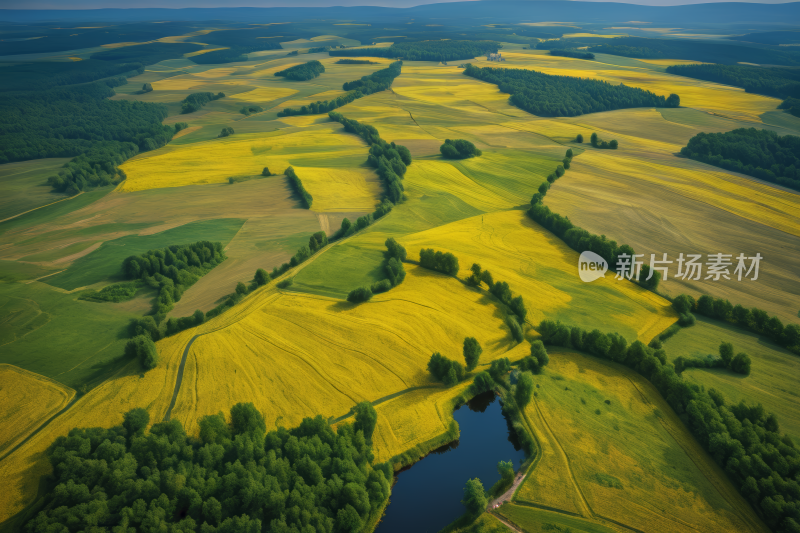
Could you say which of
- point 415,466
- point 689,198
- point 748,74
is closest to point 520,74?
point 748,74

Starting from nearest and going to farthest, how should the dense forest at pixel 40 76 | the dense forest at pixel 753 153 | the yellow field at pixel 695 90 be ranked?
the dense forest at pixel 753 153
the yellow field at pixel 695 90
the dense forest at pixel 40 76

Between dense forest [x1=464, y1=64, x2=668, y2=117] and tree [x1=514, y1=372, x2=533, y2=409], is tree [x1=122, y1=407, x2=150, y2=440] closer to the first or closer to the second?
tree [x1=514, y1=372, x2=533, y2=409]

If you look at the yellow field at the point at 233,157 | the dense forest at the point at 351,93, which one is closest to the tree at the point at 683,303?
the yellow field at the point at 233,157

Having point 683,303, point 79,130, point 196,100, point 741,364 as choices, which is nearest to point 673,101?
point 683,303

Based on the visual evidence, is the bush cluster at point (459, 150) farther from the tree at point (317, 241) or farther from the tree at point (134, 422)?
the tree at point (134, 422)

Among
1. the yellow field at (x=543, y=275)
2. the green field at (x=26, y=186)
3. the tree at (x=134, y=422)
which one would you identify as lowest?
the green field at (x=26, y=186)

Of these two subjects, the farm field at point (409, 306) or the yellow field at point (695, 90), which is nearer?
the farm field at point (409, 306)

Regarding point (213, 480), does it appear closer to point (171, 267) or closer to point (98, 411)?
point (98, 411)
